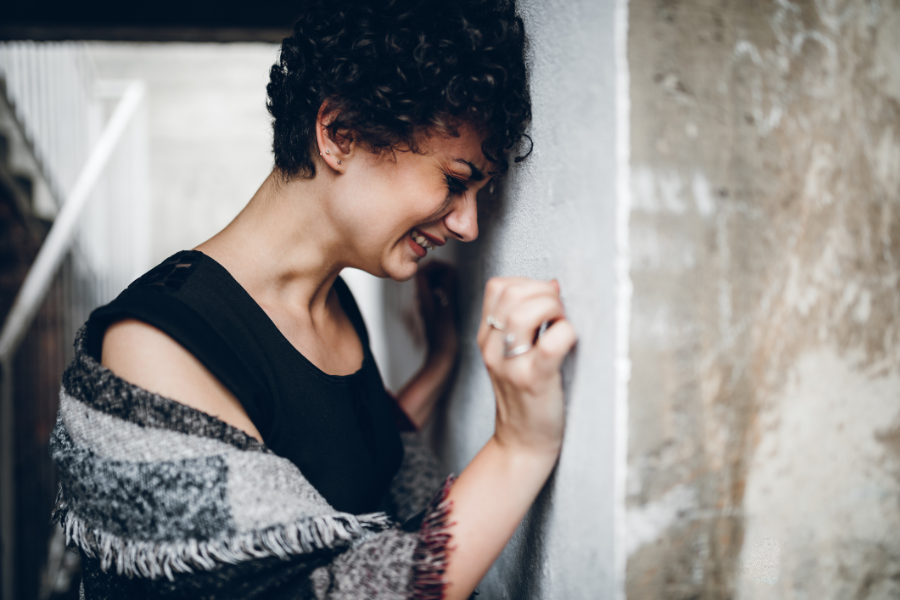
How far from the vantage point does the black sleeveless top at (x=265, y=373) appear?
2.33ft

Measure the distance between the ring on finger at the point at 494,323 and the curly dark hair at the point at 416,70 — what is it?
33cm

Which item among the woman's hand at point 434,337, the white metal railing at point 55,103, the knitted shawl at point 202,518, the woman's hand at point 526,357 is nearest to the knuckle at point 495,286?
the woman's hand at point 526,357

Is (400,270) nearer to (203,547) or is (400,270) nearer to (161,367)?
(161,367)

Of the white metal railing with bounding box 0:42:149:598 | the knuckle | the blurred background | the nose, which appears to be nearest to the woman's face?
the nose

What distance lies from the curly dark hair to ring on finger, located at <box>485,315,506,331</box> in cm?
33

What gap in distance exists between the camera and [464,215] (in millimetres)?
902

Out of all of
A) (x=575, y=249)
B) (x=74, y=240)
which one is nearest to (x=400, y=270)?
(x=575, y=249)

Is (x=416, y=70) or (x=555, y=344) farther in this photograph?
(x=416, y=70)

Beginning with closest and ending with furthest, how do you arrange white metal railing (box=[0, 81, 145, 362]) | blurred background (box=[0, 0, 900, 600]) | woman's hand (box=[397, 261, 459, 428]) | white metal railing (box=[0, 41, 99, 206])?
blurred background (box=[0, 0, 900, 600]), woman's hand (box=[397, 261, 459, 428]), white metal railing (box=[0, 81, 145, 362]), white metal railing (box=[0, 41, 99, 206])

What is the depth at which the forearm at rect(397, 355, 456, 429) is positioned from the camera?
4.57 feet

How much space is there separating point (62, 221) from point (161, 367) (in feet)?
8.62

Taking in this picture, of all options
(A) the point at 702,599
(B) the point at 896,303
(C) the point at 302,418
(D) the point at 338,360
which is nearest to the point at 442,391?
(D) the point at 338,360

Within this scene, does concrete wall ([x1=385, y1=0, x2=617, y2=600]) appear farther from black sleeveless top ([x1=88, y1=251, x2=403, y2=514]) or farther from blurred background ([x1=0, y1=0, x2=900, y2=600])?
black sleeveless top ([x1=88, y1=251, x2=403, y2=514])

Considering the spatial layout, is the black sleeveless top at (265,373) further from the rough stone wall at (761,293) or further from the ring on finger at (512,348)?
the rough stone wall at (761,293)
